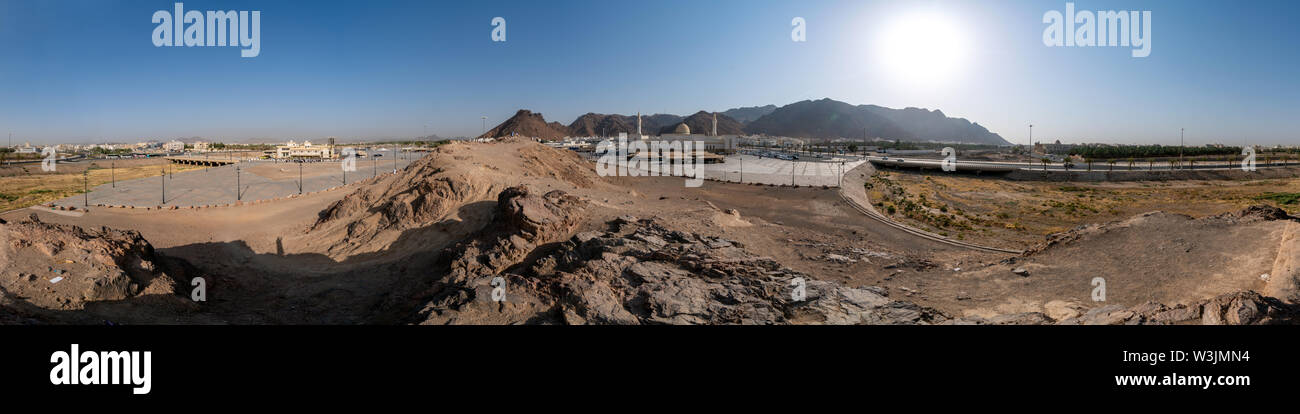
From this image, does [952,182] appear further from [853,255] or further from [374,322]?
[374,322]

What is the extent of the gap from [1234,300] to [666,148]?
6563 centimetres

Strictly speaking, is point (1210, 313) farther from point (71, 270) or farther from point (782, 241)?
point (71, 270)

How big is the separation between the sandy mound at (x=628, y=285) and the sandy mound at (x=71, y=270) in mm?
6024

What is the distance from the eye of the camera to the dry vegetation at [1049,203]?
22.4 metres

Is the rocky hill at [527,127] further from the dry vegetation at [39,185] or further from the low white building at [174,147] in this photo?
the dry vegetation at [39,185]

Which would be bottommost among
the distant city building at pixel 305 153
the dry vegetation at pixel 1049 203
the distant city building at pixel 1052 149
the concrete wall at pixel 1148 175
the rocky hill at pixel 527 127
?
the dry vegetation at pixel 1049 203

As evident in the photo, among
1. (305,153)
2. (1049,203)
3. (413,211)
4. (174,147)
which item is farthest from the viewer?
(174,147)

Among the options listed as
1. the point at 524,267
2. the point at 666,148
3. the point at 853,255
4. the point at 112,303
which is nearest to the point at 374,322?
the point at 524,267

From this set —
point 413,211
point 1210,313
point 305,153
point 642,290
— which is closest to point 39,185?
point 413,211

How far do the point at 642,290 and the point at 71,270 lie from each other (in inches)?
455

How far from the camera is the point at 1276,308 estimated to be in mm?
5711

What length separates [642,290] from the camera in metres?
10.1

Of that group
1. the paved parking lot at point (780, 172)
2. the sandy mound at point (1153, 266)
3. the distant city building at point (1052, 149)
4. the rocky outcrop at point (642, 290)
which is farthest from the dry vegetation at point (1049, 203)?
the distant city building at point (1052, 149)

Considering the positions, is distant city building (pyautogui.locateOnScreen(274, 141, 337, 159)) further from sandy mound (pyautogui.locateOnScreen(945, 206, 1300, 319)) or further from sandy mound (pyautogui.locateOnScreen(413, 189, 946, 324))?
sandy mound (pyautogui.locateOnScreen(945, 206, 1300, 319))
